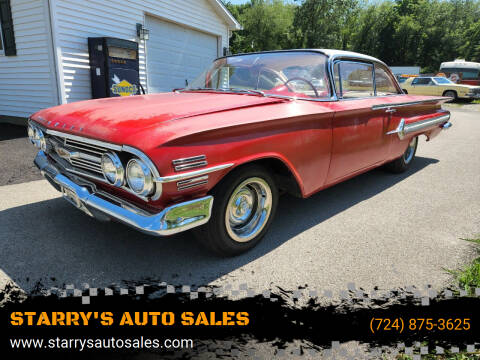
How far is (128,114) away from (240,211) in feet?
3.32

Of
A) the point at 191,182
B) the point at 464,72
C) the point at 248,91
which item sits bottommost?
the point at 191,182

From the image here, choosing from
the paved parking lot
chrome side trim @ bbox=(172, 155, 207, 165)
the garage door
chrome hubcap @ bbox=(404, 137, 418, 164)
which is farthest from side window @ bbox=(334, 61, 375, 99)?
the garage door

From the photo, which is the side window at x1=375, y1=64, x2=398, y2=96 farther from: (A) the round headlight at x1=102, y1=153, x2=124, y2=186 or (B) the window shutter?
(B) the window shutter

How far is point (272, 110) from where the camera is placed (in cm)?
244

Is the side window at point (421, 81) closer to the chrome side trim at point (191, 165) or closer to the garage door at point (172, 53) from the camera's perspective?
the garage door at point (172, 53)

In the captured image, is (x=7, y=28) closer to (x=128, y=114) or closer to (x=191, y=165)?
(x=128, y=114)

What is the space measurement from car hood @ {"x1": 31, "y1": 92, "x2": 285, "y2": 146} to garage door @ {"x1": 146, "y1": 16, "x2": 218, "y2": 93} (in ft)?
22.7

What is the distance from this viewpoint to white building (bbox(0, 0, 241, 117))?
6.93m

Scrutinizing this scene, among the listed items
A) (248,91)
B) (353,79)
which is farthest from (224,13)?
(248,91)

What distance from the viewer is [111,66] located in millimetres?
7434

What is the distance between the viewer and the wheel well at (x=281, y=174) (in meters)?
2.52

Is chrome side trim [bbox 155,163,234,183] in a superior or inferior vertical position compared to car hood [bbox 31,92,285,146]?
inferior

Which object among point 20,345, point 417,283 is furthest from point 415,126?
point 20,345

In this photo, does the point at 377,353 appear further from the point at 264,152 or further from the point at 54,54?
the point at 54,54
